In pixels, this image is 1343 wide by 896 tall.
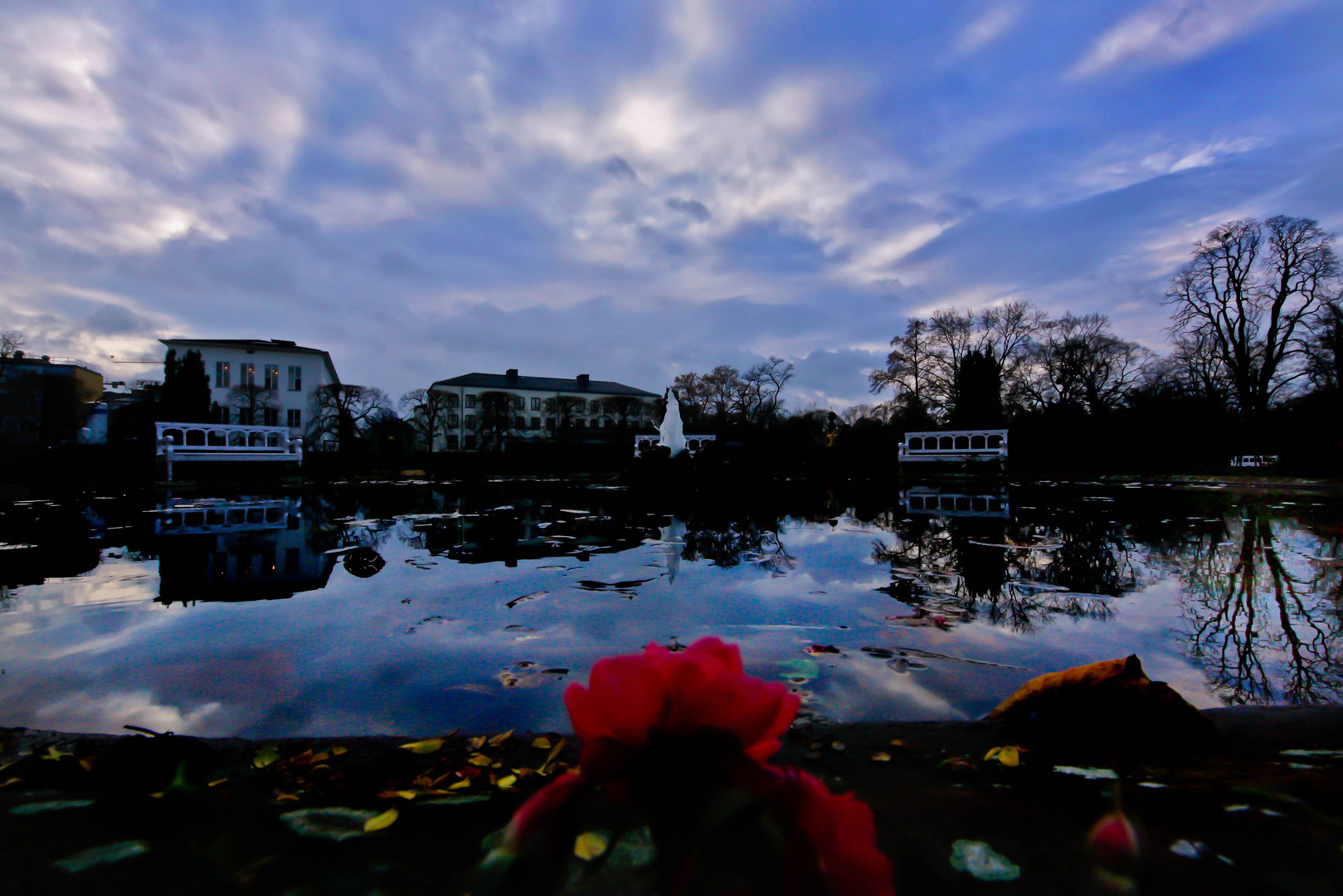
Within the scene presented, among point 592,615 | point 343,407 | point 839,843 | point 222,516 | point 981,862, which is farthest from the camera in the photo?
point 343,407

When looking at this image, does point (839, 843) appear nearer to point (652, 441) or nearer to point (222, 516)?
point (222, 516)

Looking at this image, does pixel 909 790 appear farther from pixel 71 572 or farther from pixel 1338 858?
pixel 71 572

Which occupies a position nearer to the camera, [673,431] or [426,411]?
[673,431]

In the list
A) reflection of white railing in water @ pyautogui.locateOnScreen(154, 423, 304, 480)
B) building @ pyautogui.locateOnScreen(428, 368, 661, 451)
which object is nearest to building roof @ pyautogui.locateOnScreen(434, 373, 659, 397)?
building @ pyautogui.locateOnScreen(428, 368, 661, 451)

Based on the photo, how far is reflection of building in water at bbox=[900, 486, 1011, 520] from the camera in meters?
9.12

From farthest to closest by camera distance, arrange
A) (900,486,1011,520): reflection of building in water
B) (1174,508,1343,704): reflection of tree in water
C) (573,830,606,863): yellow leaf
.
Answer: (900,486,1011,520): reflection of building in water, (1174,508,1343,704): reflection of tree in water, (573,830,606,863): yellow leaf

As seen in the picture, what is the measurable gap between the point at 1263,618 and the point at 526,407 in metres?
83.8

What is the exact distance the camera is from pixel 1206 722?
1862 mm

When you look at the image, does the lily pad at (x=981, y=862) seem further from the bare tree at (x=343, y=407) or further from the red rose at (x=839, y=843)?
the bare tree at (x=343, y=407)

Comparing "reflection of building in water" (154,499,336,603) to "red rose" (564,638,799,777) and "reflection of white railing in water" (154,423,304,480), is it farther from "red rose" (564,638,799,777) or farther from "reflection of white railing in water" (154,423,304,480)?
"reflection of white railing in water" (154,423,304,480)

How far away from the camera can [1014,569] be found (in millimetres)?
4609

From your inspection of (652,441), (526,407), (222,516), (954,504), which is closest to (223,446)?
(652,441)

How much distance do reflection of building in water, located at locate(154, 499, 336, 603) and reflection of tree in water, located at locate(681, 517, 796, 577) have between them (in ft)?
10.1

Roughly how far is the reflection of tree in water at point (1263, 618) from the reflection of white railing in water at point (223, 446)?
73.3ft
